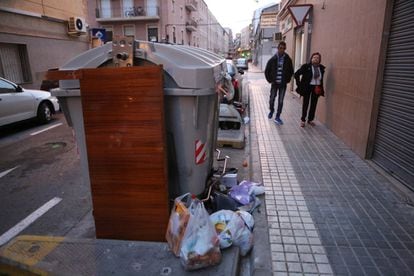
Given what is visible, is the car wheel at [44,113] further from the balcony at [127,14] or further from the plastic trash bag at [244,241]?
the balcony at [127,14]

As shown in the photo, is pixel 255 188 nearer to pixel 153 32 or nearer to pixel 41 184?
pixel 41 184

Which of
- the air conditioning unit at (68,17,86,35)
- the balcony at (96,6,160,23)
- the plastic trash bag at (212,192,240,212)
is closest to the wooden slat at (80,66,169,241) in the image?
the plastic trash bag at (212,192,240,212)

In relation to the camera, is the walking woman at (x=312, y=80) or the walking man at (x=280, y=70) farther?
the walking man at (x=280, y=70)

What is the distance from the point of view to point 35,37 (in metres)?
14.9

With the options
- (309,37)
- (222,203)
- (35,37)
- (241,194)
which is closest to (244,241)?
(222,203)

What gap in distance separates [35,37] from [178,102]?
1505cm

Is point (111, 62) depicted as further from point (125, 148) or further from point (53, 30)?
point (53, 30)

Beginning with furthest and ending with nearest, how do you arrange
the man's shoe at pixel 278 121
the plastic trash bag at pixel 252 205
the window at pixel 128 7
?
the window at pixel 128 7
the man's shoe at pixel 278 121
the plastic trash bag at pixel 252 205

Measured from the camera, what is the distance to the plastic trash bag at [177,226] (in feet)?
8.50

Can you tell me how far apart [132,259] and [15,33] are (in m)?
14.6

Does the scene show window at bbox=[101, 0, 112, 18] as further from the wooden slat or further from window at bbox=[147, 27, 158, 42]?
the wooden slat

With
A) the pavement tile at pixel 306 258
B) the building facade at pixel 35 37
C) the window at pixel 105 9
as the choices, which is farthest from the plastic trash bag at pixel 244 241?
the window at pixel 105 9

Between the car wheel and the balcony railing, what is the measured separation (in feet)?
90.5

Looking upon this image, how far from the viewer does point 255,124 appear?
26.2ft
